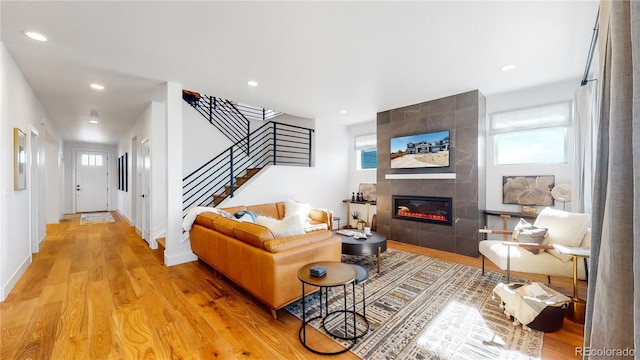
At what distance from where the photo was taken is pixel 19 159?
329 cm

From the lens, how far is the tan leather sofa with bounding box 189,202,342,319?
2.32m

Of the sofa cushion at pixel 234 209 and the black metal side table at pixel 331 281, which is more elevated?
the sofa cushion at pixel 234 209

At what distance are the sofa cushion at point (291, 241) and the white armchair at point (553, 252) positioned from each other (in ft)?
6.66

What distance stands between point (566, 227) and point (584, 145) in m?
1.15

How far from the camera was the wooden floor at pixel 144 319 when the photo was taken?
1.95 m

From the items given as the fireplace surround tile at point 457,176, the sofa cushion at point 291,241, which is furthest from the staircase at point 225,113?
the sofa cushion at point 291,241

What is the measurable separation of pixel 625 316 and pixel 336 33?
2721 mm

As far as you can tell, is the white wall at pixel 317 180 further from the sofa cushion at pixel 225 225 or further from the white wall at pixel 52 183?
the white wall at pixel 52 183

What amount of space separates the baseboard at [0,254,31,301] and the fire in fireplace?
5580mm

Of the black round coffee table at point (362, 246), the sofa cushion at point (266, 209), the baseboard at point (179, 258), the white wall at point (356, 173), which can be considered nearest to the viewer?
the black round coffee table at point (362, 246)

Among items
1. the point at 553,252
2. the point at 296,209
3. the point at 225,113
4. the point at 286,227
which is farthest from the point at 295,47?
the point at 225,113

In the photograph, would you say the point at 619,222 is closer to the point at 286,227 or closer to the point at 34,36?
the point at 286,227

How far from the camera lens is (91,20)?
7.66ft

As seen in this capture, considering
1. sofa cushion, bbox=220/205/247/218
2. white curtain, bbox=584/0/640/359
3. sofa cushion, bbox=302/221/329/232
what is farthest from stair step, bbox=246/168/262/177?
white curtain, bbox=584/0/640/359
